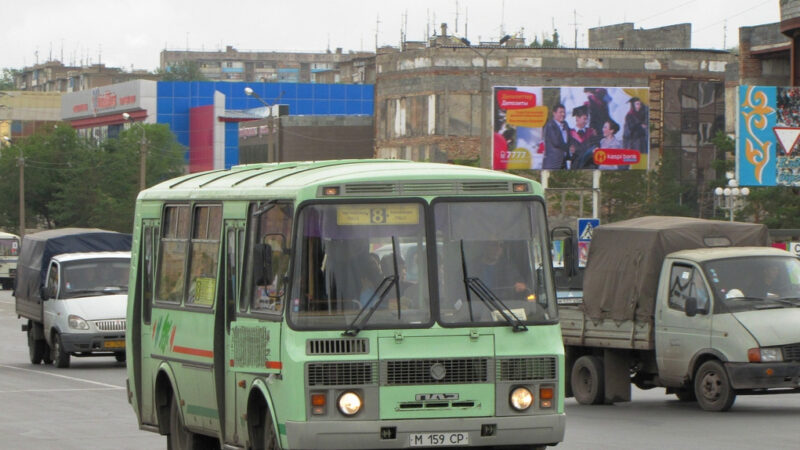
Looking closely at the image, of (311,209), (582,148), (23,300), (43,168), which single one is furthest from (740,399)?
(43,168)

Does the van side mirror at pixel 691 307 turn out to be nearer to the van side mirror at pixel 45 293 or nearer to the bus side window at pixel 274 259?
the bus side window at pixel 274 259

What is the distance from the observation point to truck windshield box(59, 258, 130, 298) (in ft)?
95.1

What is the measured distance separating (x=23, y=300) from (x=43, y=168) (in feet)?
266

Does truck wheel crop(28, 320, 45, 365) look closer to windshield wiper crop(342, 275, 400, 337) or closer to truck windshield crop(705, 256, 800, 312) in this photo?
truck windshield crop(705, 256, 800, 312)

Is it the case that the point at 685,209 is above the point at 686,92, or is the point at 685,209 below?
below

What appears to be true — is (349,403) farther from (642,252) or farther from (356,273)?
(642,252)

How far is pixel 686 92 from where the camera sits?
300 feet

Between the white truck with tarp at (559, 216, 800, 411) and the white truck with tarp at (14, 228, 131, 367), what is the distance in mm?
10405

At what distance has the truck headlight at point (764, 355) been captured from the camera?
18.0 meters

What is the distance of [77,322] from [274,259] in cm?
1775

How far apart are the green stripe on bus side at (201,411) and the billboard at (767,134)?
3343 cm

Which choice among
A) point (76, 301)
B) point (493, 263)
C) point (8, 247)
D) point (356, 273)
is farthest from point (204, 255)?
point (8, 247)

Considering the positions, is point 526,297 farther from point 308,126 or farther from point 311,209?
point 308,126

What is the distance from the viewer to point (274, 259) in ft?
36.7
